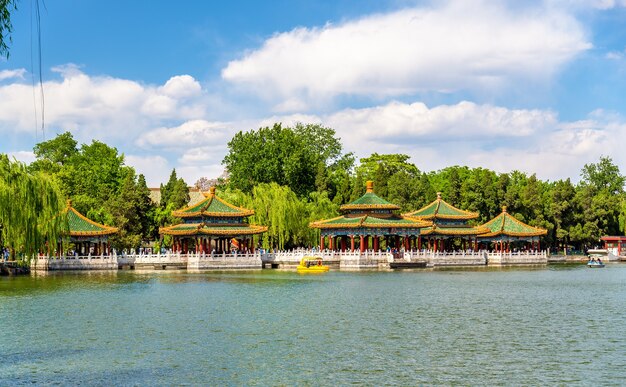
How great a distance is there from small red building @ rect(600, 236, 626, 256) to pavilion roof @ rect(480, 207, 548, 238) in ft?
44.5

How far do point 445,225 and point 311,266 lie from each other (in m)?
17.7

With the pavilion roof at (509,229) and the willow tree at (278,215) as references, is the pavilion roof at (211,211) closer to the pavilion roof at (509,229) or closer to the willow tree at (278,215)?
the willow tree at (278,215)

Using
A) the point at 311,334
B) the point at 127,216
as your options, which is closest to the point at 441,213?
the point at 127,216

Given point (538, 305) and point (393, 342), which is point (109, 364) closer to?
point (393, 342)

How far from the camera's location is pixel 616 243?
8719 cm

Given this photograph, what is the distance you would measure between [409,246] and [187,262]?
18.5 meters

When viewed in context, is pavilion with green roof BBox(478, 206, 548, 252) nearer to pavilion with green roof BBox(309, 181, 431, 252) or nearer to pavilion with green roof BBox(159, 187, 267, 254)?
pavilion with green roof BBox(309, 181, 431, 252)

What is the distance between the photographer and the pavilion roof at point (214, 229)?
6531 cm

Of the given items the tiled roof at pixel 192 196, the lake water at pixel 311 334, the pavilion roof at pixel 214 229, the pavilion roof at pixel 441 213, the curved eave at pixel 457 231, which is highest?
the tiled roof at pixel 192 196

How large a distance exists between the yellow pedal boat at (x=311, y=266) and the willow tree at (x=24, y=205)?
63.3 feet

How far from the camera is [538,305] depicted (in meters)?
36.8

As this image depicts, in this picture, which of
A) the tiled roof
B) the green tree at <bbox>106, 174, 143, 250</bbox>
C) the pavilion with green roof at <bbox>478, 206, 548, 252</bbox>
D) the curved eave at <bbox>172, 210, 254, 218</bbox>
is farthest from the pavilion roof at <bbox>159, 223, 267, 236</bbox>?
the tiled roof

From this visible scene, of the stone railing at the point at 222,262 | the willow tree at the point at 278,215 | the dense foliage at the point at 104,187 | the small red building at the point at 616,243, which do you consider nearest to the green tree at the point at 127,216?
the dense foliage at the point at 104,187

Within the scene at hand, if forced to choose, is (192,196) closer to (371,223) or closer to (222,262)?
(371,223)
